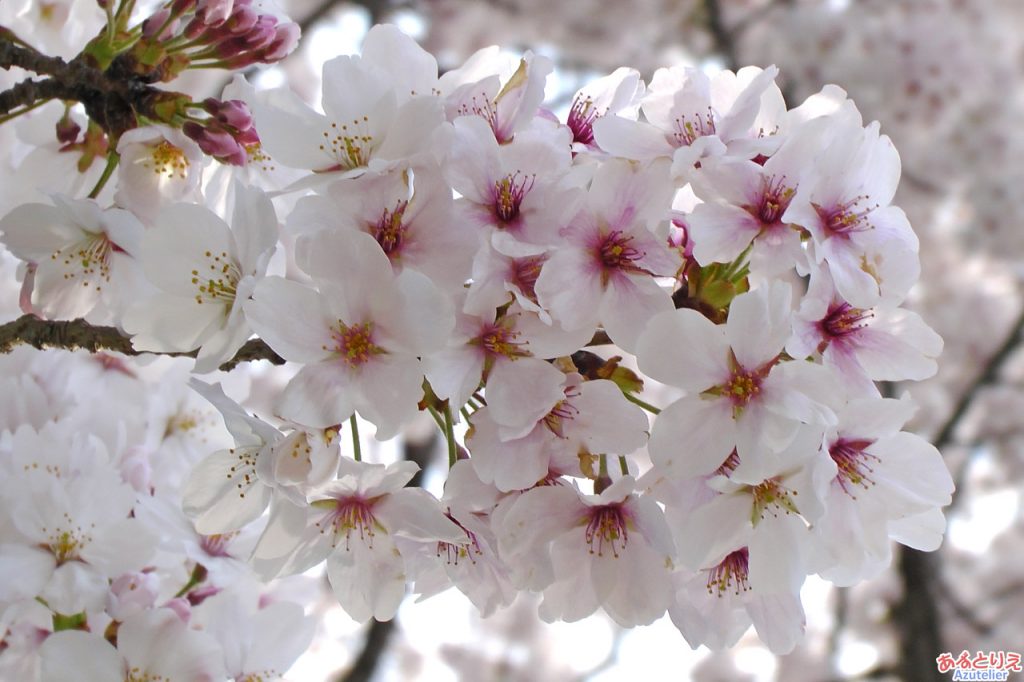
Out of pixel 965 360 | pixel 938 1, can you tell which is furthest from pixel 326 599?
pixel 938 1

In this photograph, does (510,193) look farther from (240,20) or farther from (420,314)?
(240,20)

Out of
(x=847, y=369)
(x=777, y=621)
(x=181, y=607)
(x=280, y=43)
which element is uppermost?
(x=280, y=43)

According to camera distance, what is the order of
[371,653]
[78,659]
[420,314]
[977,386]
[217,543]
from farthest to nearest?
Result: 1. [371,653]
2. [977,386]
3. [217,543]
4. [78,659]
5. [420,314]

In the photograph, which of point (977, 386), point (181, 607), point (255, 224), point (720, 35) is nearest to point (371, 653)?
point (977, 386)

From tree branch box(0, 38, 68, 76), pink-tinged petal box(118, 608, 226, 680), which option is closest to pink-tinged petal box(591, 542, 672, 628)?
pink-tinged petal box(118, 608, 226, 680)

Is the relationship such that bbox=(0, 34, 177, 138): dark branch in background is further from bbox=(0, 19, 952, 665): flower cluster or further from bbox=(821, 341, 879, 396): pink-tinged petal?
bbox=(821, 341, 879, 396): pink-tinged petal

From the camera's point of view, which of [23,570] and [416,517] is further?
[23,570]

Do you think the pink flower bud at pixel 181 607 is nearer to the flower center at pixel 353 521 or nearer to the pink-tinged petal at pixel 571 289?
the flower center at pixel 353 521
